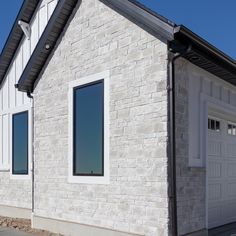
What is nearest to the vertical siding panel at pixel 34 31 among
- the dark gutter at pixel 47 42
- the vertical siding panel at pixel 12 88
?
the vertical siding panel at pixel 12 88

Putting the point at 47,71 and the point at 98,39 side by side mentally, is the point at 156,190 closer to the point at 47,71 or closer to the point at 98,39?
the point at 98,39

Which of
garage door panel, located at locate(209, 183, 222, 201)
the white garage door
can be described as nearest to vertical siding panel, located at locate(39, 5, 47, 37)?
the white garage door

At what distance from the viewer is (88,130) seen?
29.9ft

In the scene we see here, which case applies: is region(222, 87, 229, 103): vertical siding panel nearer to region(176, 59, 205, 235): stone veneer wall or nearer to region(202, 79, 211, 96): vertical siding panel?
region(202, 79, 211, 96): vertical siding panel

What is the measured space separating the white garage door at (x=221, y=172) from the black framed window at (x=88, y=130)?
2479mm

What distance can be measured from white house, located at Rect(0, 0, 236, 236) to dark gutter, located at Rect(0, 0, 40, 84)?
11.6ft

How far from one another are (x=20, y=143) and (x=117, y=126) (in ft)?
18.7

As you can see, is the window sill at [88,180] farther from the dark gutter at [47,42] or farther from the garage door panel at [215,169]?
the dark gutter at [47,42]

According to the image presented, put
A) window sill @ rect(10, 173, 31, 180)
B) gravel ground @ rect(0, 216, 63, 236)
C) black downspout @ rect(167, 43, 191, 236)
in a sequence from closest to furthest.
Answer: black downspout @ rect(167, 43, 191, 236) → gravel ground @ rect(0, 216, 63, 236) → window sill @ rect(10, 173, 31, 180)

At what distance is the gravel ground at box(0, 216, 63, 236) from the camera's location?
10.1 metres

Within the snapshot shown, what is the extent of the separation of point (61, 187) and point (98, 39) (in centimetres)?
369

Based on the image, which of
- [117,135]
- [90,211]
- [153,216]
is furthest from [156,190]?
[90,211]

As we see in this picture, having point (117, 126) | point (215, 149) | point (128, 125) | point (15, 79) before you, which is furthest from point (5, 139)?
point (215, 149)

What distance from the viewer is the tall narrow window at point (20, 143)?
12.7 metres
